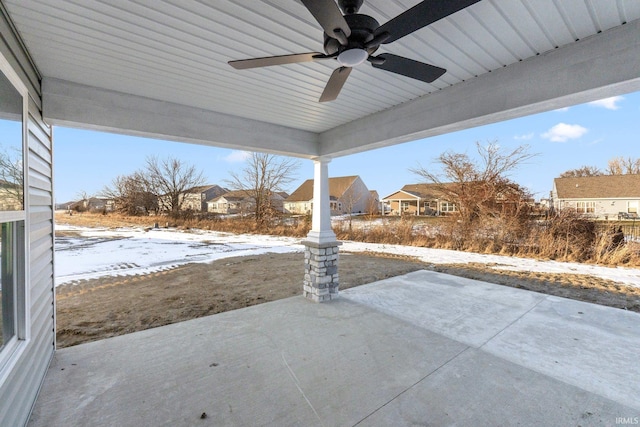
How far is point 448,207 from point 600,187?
11904 mm

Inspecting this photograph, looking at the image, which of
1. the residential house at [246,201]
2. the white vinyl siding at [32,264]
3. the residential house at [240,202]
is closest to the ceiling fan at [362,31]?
the white vinyl siding at [32,264]

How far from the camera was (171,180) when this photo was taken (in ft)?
56.8

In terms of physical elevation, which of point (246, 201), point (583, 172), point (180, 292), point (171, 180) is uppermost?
point (583, 172)

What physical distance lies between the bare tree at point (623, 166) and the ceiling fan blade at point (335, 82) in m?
22.0

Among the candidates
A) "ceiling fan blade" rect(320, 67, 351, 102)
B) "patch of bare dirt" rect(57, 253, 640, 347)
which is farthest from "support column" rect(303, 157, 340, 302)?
"ceiling fan blade" rect(320, 67, 351, 102)

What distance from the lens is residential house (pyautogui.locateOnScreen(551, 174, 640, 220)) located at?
1450cm

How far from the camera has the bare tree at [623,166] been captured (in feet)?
52.5

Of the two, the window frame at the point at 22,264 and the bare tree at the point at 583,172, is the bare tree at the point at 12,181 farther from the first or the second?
the bare tree at the point at 583,172

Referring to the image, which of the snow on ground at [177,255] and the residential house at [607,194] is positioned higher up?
the residential house at [607,194]

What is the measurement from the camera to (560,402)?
1951mm

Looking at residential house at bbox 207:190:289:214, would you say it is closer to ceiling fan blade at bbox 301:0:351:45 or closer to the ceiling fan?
the ceiling fan

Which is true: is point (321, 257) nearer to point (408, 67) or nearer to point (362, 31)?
point (408, 67)

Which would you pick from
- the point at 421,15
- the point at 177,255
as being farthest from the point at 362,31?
the point at 177,255

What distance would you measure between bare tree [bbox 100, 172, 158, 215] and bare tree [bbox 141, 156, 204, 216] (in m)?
0.34
